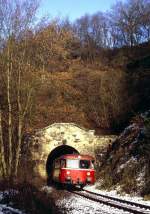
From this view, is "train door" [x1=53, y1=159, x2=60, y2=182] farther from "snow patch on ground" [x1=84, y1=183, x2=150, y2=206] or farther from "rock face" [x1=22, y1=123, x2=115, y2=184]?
"rock face" [x1=22, y1=123, x2=115, y2=184]

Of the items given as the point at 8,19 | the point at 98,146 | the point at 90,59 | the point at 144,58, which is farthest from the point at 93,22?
the point at 8,19

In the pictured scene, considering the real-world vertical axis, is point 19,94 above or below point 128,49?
below

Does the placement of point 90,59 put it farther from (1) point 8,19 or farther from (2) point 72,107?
(1) point 8,19

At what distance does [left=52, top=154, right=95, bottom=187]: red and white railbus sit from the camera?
84.2 feet

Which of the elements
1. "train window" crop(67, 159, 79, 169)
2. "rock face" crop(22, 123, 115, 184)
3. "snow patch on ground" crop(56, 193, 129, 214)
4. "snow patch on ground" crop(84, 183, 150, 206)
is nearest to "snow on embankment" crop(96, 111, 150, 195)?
"snow patch on ground" crop(84, 183, 150, 206)

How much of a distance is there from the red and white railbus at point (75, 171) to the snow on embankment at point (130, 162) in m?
1.12

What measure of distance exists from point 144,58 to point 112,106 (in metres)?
10.4

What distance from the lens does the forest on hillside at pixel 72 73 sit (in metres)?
26.0

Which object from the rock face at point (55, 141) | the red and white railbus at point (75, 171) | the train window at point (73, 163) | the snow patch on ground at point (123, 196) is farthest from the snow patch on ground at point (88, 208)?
the rock face at point (55, 141)

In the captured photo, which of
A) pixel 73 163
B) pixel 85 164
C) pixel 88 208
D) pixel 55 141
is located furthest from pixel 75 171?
pixel 88 208

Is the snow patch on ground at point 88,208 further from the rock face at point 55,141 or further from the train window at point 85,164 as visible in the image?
the rock face at point 55,141

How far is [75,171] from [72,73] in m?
29.7

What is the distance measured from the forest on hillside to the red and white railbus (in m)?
2.66

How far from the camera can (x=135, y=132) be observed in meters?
31.0
